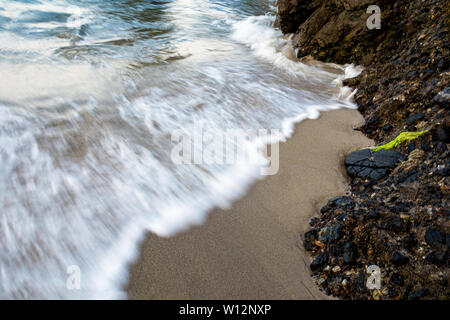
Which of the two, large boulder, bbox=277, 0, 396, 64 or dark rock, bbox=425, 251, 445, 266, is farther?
large boulder, bbox=277, 0, 396, 64

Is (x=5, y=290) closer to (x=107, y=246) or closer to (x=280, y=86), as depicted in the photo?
(x=107, y=246)

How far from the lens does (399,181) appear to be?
2.02m

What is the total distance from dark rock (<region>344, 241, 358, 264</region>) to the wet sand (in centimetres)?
25

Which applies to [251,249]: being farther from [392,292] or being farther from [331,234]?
[392,292]

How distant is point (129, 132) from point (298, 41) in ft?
12.5

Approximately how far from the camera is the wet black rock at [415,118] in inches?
101

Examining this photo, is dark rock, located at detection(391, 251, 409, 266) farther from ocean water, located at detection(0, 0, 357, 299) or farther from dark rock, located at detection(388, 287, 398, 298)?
ocean water, located at detection(0, 0, 357, 299)

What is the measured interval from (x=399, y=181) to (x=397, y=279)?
0.76 metres

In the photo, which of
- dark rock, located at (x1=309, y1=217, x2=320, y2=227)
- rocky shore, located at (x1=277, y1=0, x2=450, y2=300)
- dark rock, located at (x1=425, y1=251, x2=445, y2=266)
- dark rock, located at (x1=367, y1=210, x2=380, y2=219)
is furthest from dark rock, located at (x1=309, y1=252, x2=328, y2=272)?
dark rock, located at (x1=425, y1=251, x2=445, y2=266)

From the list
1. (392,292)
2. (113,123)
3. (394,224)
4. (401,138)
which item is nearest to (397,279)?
(392,292)

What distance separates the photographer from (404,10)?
404 centimetres

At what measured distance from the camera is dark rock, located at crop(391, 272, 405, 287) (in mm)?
1516

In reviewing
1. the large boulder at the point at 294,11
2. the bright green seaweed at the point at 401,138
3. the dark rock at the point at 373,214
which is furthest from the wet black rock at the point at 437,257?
the large boulder at the point at 294,11

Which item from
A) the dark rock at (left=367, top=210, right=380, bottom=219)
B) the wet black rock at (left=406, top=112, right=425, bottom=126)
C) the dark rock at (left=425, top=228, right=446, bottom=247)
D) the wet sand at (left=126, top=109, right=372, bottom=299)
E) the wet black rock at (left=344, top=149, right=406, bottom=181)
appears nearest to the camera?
the dark rock at (left=425, top=228, right=446, bottom=247)
